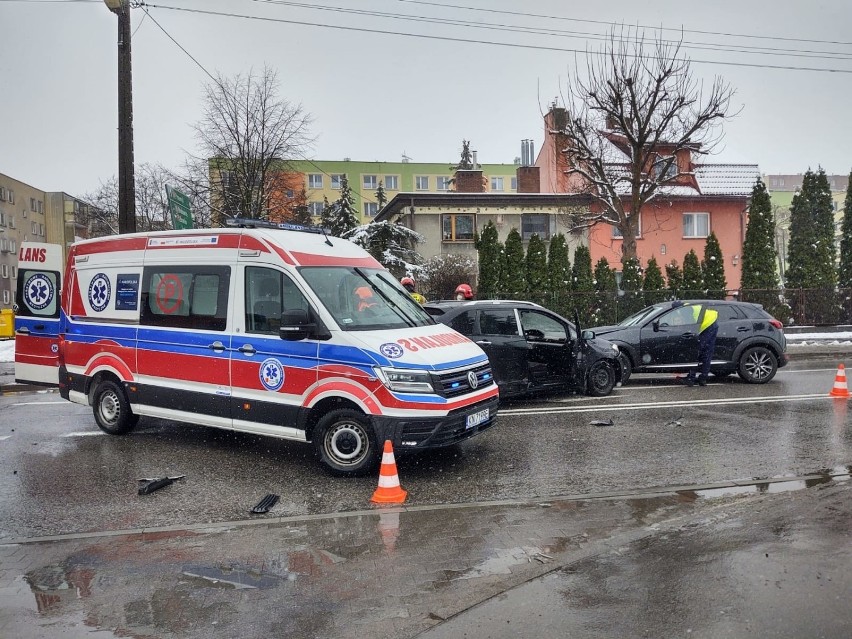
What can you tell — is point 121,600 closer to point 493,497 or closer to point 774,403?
point 493,497

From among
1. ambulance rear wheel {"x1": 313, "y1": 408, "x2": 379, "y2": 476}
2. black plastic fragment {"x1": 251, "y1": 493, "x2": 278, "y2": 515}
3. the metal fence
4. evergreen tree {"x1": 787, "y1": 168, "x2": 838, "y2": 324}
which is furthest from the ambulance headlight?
evergreen tree {"x1": 787, "y1": 168, "x2": 838, "y2": 324}

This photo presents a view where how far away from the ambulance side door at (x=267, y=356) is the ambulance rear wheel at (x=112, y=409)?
2.17m

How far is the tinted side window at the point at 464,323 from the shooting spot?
1008cm

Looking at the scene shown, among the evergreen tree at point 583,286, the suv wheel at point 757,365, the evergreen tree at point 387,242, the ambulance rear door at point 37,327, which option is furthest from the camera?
the evergreen tree at point 387,242

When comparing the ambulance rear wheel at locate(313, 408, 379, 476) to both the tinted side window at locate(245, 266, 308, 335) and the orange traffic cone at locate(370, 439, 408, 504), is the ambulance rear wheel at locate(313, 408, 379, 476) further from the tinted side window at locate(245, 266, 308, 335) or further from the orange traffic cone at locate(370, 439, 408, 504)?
the tinted side window at locate(245, 266, 308, 335)

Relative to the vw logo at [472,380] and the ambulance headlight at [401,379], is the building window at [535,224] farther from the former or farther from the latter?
the ambulance headlight at [401,379]

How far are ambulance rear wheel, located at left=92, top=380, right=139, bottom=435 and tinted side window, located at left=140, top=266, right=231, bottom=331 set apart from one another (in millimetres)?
1149

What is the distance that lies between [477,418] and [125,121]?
34.7 ft

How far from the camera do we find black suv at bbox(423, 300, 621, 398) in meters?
10.1

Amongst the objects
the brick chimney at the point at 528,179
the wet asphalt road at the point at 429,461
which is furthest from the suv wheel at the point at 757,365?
the brick chimney at the point at 528,179

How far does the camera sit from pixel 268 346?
715 centimetres

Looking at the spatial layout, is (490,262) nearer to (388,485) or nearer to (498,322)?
(498,322)

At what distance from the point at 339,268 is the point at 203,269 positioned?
1.57 meters

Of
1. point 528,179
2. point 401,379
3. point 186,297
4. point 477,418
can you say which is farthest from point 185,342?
point 528,179
